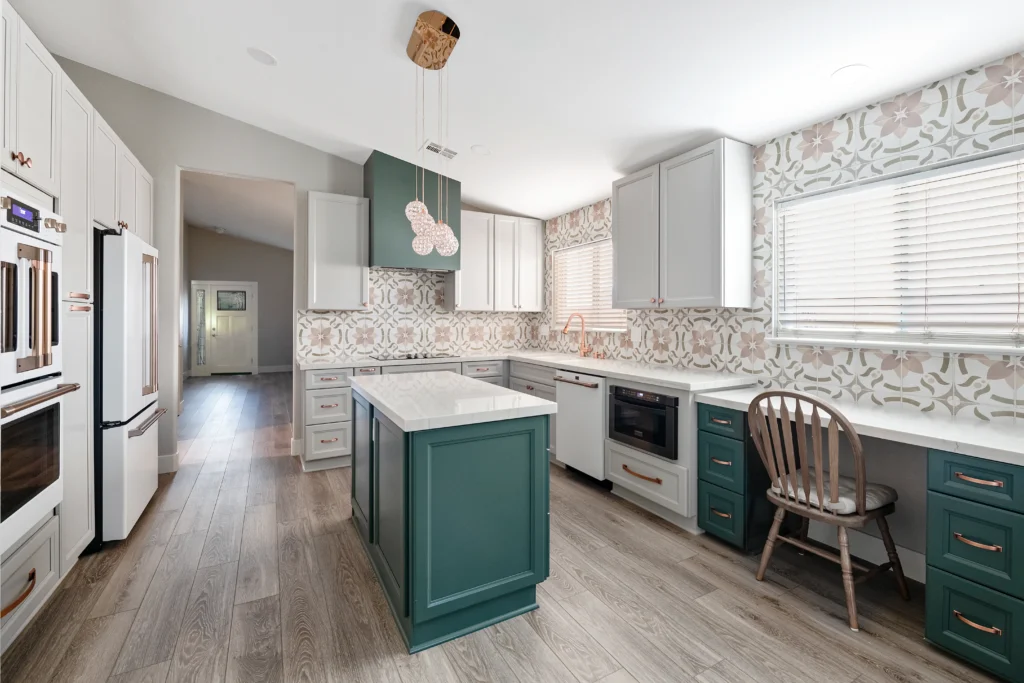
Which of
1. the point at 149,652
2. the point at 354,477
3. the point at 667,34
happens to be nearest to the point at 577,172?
the point at 667,34

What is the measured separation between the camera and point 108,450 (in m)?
2.56

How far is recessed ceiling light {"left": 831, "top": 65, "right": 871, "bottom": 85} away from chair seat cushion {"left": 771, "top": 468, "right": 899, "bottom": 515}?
5.93 ft

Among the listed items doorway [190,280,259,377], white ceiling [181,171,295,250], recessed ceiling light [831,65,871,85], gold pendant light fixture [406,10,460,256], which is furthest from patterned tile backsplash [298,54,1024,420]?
doorway [190,280,259,377]

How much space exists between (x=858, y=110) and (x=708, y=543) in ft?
7.89

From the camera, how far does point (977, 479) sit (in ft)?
5.59

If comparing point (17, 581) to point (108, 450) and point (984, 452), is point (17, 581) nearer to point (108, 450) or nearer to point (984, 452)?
point (108, 450)

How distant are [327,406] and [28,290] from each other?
241 centimetres

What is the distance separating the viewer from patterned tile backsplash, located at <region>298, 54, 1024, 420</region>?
2059 millimetres

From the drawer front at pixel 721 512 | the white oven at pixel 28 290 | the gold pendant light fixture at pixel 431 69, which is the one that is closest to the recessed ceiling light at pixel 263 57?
the gold pendant light fixture at pixel 431 69

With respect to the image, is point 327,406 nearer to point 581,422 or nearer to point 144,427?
point 144,427

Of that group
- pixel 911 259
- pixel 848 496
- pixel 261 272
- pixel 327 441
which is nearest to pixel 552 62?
pixel 911 259

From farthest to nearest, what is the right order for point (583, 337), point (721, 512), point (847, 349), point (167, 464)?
point (583, 337) → point (167, 464) → point (721, 512) → point (847, 349)

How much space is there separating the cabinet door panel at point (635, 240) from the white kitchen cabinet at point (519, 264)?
4.91 feet

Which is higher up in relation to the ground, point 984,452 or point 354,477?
point 984,452
